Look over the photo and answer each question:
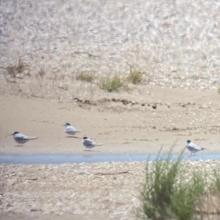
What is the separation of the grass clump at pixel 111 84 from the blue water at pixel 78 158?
666 centimetres

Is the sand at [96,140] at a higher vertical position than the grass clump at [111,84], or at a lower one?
lower

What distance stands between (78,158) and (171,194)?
590cm

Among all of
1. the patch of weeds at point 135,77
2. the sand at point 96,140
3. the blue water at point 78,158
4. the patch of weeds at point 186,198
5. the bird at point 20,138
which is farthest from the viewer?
the patch of weeds at point 135,77

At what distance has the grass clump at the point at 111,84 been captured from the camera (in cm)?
2212

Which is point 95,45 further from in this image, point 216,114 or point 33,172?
point 33,172

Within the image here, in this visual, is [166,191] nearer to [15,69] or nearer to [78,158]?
[78,158]

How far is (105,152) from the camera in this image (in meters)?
15.9

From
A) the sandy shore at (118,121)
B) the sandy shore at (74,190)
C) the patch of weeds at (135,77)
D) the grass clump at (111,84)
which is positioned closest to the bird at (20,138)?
the sandy shore at (118,121)

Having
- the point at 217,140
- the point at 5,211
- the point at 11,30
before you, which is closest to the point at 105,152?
the point at 217,140

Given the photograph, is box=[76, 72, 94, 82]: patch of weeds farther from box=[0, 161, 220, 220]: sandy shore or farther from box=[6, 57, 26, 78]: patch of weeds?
box=[0, 161, 220, 220]: sandy shore

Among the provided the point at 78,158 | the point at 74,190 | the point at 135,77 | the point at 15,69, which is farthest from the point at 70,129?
the point at 15,69

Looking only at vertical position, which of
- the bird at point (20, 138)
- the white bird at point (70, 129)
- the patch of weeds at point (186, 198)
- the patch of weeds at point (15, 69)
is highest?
the patch of weeds at point (15, 69)

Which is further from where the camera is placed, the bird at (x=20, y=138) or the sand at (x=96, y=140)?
the bird at (x=20, y=138)

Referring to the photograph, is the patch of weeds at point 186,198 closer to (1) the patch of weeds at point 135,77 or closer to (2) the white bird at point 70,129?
(2) the white bird at point 70,129
